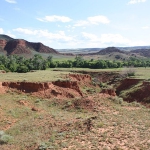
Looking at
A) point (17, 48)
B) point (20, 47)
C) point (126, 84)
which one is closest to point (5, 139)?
point (126, 84)

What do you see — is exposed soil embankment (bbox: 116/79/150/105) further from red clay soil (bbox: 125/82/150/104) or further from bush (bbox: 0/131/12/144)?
bush (bbox: 0/131/12/144)

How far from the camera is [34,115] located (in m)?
26.7

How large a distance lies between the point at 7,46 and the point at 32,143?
501ft

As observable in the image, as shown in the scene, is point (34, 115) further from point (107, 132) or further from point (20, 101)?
point (107, 132)

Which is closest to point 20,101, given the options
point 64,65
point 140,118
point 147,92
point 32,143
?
point 32,143

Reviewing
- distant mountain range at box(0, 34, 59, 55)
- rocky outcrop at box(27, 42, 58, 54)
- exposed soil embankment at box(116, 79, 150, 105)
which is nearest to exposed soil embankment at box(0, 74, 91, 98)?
exposed soil embankment at box(116, 79, 150, 105)

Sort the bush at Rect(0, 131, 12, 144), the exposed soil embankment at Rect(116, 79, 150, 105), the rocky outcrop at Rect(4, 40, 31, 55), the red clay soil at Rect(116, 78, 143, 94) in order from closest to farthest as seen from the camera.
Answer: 1. the bush at Rect(0, 131, 12, 144)
2. the exposed soil embankment at Rect(116, 79, 150, 105)
3. the red clay soil at Rect(116, 78, 143, 94)
4. the rocky outcrop at Rect(4, 40, 31, 55)

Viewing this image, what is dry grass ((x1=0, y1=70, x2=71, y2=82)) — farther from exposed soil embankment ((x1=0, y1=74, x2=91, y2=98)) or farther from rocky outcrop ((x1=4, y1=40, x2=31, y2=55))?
rocky outcrop ((x1=4, y1=40, x2=31, y2=55))

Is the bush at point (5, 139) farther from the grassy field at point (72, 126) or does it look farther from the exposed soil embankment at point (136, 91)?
the exposed soil embankment at point (136, 91)

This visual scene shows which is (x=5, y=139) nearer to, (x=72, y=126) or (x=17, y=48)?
(x=72, y=126)

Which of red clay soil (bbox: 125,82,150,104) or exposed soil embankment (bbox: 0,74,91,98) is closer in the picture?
exposed soil embankment (bbox: 0,74,91,98)

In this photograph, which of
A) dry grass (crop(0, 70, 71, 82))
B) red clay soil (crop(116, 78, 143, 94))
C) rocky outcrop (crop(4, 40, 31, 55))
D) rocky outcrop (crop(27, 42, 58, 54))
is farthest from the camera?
rocky outcrop (crop(27, 42, 58, 54))

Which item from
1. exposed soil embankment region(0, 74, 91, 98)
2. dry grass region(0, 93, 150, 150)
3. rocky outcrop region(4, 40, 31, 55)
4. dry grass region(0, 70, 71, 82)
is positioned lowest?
dry grass region(0, 93, 150, 150)

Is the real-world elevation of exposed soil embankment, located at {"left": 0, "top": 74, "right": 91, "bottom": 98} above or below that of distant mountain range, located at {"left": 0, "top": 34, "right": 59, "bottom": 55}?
below
